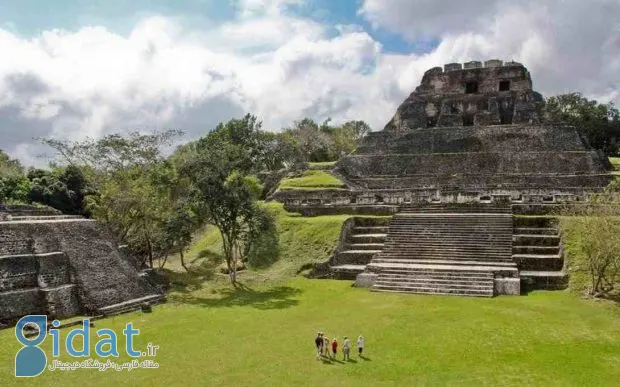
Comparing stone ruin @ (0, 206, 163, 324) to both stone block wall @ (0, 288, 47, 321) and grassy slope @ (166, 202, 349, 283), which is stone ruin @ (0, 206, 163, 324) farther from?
grassy slope @ (166, 202, 349, 283)

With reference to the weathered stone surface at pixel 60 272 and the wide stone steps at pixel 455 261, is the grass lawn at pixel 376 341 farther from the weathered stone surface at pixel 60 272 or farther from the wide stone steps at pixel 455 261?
the wide stone steps at pixel 455 261

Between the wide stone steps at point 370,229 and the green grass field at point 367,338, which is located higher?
the wide stone steps at point 370,229

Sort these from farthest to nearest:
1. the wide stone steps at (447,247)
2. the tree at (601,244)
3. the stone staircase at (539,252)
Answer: the wide stone steps at (447,247) → the stone staircase at (539,252) → the tree at (601,244)

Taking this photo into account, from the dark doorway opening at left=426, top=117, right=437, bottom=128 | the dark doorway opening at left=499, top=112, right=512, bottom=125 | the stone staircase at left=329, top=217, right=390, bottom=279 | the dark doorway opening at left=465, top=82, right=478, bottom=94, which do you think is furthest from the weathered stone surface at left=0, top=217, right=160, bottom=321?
the dark doorway opening at left=465, top=82, right=478, bottom=94

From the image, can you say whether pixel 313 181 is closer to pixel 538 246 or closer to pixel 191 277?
pixel 191 277

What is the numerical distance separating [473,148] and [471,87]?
6944 mm

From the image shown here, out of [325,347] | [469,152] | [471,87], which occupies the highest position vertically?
[471,87]

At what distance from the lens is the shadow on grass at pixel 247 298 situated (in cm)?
1546

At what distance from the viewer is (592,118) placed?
43.8m

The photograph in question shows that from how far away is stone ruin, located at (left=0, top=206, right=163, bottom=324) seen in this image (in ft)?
46.4

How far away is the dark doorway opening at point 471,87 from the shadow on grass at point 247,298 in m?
24.1

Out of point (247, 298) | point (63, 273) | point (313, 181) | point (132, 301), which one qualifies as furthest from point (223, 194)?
point (313, 181)

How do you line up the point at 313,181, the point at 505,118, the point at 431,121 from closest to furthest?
the point at 313,181 < the point at 505,118 < the point at 431,121

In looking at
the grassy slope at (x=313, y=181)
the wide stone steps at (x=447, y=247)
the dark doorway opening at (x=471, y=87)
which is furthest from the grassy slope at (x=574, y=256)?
the dark doorway opening at (x=471, y=87)
